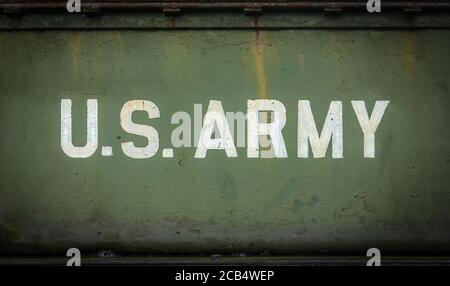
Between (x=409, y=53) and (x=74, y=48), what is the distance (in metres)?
1.94

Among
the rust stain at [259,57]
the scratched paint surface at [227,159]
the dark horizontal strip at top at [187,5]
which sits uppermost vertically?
the dark horizontal strip at top at [187,5]

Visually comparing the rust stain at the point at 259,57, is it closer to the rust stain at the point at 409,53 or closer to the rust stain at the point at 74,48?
the rust stain at the point at 409,53

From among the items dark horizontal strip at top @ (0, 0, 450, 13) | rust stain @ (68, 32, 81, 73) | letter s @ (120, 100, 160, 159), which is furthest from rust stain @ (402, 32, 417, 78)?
rust stain @ (68, 32, 81, 73)

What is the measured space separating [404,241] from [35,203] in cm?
214

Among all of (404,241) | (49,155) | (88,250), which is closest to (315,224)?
(404,241)

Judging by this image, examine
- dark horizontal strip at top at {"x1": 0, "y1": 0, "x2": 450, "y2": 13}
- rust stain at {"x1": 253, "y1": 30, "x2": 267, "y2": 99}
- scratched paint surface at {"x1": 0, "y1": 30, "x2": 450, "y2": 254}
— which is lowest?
scratched paint surface at {"x1": 0, "y1": 30, "x2": 450, "y2": 254}

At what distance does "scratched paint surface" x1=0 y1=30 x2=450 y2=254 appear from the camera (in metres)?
3.17

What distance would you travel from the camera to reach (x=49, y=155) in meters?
3.20

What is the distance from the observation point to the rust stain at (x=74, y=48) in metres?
3.19

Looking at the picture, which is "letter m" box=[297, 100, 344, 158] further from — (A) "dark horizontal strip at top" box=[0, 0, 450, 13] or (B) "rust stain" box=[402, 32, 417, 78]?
(A) "dark horizontal strip at top" box=[0, 0, 450, 13]

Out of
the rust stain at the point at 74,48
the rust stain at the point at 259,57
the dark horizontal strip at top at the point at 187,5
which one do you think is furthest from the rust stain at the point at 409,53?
the rust stain at the point at 74,48

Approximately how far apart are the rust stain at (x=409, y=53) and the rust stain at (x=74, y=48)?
1884 mm

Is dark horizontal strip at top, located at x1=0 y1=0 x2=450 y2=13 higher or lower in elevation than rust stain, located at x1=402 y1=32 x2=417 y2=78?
higher

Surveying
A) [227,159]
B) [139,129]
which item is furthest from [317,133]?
[139,129]
